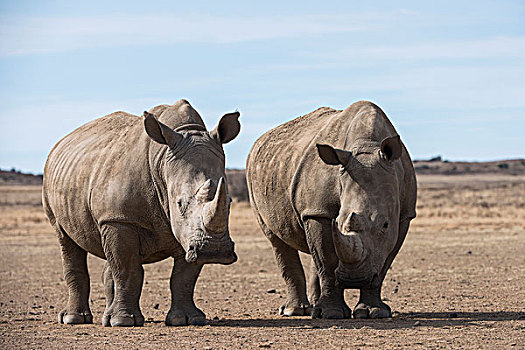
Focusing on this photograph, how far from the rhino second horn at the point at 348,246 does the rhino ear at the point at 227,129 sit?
1385 mm

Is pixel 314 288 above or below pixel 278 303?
above

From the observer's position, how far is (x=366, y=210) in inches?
394

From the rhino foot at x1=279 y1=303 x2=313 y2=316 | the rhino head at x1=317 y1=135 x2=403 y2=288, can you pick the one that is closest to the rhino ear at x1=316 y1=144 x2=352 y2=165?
the rhino head at x1=317 y1=135 x2=403 y2=288

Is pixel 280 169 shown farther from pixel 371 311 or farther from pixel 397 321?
pixel 397 321

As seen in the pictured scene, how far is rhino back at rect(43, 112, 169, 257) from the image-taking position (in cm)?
1003

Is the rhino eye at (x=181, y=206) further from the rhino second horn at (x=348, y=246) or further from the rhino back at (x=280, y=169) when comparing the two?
the rhino back at (x=280, y=169)

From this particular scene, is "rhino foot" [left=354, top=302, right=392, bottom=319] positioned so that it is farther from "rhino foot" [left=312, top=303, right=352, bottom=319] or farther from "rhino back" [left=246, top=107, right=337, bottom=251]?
"rhino back" [left=246, top=107, right=337, bottom=251]

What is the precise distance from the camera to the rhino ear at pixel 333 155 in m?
10.2

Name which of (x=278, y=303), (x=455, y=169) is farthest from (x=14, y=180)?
(x=278, y=303)

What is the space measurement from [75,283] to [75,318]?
0.44 metres

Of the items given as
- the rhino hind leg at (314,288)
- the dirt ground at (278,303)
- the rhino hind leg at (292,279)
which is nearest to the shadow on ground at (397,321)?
the dirt ground at (278,303)

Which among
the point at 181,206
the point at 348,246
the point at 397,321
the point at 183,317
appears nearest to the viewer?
the point at 181,206

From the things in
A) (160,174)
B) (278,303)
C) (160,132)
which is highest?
(160,132)

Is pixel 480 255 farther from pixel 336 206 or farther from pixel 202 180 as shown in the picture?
pixel 202 180
